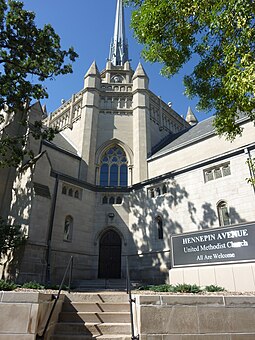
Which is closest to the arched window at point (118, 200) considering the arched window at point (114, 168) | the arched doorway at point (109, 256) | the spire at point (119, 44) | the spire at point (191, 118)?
Result: the arched window at point (114, 168)

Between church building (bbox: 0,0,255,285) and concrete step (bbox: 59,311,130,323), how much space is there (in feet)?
13.9

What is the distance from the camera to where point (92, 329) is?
550cm

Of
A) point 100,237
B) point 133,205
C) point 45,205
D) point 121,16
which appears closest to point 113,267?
point 100,237

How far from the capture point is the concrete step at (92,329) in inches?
215

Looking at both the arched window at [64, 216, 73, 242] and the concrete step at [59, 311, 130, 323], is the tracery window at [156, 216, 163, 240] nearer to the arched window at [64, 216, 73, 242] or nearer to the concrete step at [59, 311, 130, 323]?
the arched window at [64, 216, 73, 242]

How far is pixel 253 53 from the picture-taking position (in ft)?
21.1

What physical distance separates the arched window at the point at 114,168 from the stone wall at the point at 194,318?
16.1 meters

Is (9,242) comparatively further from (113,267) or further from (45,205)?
(113,267)

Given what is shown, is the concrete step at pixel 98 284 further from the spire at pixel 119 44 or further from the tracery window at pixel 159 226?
the spire at pixel 119 44

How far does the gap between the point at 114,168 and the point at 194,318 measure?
1724cm

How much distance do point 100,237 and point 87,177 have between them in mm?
5086

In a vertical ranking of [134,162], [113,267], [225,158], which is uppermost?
[134,162]

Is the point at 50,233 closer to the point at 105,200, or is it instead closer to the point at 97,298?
the point at 105,200

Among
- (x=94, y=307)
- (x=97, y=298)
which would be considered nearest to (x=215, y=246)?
(x=97, y=298)
